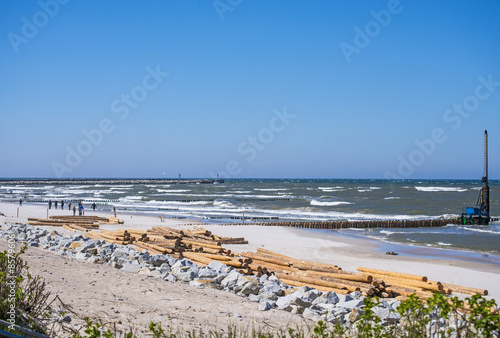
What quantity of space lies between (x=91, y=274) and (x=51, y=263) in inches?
69.0

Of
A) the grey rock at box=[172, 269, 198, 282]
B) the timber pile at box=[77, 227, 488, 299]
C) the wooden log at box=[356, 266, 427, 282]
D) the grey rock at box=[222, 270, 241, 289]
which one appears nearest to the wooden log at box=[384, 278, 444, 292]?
the timber pile at box=[77, 227, 488, 299]

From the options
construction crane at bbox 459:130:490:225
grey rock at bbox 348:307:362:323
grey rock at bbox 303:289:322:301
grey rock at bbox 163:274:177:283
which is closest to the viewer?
grey rock at bbox 348:307:362:323

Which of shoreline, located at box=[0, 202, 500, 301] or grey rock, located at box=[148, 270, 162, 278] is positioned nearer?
grey rock, located at box=[148, 270, 162, 278]

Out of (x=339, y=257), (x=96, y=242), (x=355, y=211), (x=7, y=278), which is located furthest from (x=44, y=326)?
(x=355, y=211)

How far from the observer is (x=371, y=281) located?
11.3 metres

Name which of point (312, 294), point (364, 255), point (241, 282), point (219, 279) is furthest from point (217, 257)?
point (364, 255)

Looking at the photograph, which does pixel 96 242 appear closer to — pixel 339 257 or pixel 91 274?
pixel 91 274

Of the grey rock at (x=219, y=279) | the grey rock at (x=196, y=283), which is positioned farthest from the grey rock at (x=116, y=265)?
the grey rock at (x=219, y=279)

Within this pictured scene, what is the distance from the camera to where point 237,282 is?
11227 millimetres

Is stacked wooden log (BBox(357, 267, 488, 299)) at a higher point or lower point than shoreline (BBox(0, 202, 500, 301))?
higher

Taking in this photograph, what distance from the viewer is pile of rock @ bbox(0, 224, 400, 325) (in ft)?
28.9

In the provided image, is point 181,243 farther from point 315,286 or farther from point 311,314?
point 311,314

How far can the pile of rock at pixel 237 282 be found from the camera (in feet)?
28.9

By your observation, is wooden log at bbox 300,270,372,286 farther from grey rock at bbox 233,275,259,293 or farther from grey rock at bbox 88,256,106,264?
grey rock at bbox 88,256,106,264
